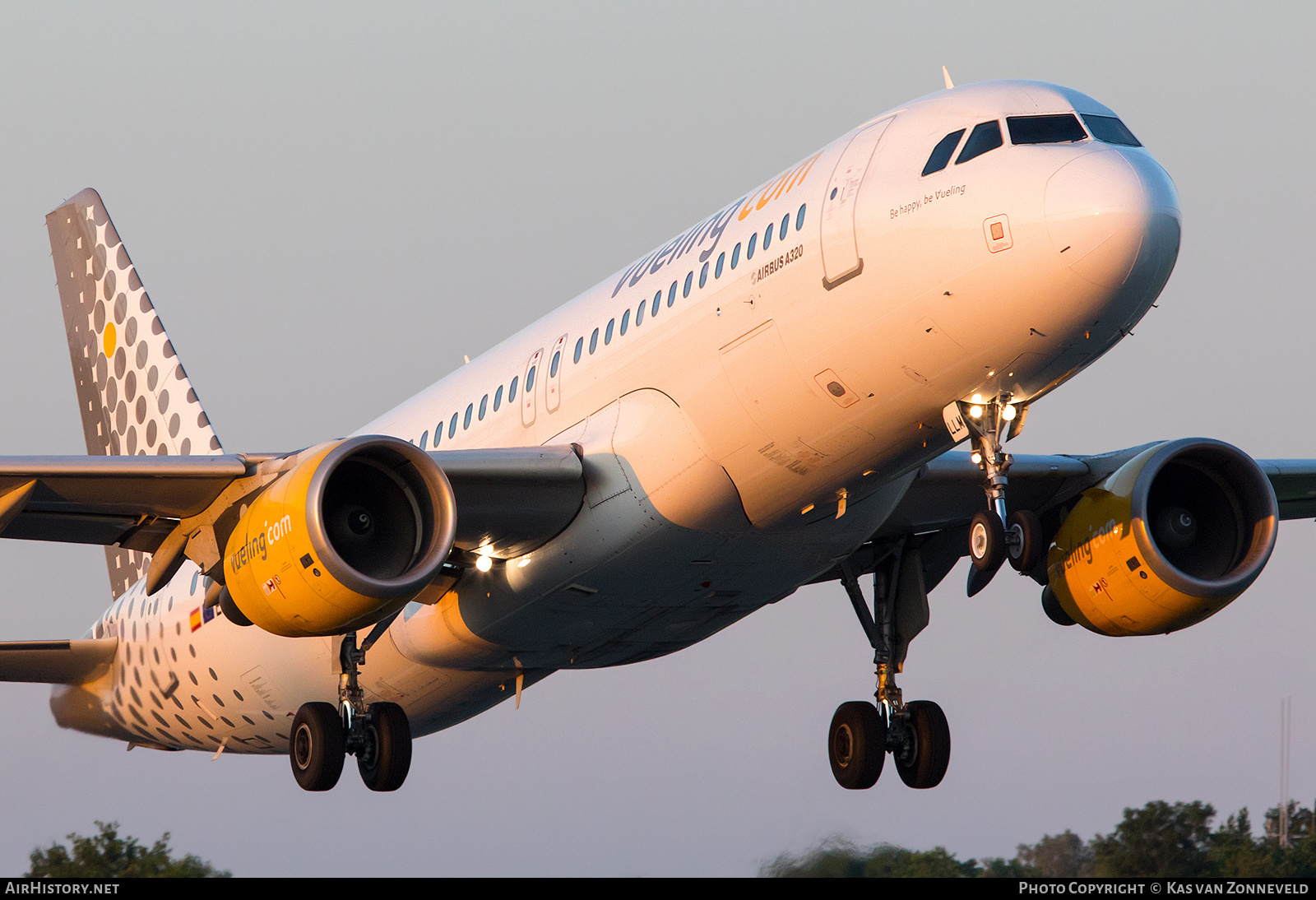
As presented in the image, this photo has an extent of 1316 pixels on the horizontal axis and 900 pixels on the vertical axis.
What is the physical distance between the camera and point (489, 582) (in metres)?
20.6

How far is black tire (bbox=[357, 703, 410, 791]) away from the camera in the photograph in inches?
855

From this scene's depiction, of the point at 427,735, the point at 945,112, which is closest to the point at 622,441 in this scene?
the point at 945,112

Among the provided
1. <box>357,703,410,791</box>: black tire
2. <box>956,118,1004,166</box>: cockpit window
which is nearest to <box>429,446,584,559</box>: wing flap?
<box>357,703,410,791</box>: black tire

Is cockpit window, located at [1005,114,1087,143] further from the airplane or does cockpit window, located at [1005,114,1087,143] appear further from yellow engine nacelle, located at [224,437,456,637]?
yellow engine nacelle, located at [224,437,456,637]

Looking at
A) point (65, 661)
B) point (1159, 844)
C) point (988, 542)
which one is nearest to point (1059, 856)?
point (1159, 844)

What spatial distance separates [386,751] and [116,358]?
41.6 feet

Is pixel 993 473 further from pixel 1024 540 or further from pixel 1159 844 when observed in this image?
pixel 1159 844

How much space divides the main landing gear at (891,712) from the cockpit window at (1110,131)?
8.09 m

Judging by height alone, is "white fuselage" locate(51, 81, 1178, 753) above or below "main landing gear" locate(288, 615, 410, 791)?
above

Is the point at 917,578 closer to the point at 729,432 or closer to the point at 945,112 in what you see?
the point at 729,432

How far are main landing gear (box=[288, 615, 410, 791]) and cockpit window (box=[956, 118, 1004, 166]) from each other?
10019 millimetres

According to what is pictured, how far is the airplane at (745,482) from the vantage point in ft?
53.7

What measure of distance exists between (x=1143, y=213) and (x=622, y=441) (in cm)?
633

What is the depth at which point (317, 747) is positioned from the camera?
70.1 feet
